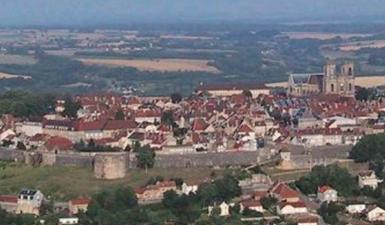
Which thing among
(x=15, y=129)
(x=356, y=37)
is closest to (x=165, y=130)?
(x=15, y=129)

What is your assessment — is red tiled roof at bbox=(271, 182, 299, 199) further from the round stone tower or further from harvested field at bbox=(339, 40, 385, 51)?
harvested field at bbox=(339, 40, 385, 51)

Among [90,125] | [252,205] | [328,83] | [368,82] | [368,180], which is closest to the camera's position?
[252,205]

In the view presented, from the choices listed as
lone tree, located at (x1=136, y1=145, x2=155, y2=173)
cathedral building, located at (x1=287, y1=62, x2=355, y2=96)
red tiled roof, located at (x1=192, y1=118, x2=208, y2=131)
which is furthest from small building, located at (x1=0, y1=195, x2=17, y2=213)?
cathedral building, located at (x1=287, y1=62, x2=355, y2=96)

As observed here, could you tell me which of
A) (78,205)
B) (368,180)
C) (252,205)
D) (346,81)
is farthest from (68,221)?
(346,81)

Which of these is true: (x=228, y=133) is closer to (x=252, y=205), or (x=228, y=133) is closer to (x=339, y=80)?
(x=252, y=205)

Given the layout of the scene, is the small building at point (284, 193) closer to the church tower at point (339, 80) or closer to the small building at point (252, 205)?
the small building at point (252, 205)

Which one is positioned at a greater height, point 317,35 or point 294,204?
point 317,35

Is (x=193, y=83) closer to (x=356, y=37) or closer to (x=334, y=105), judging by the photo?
(x=334, y=105)
